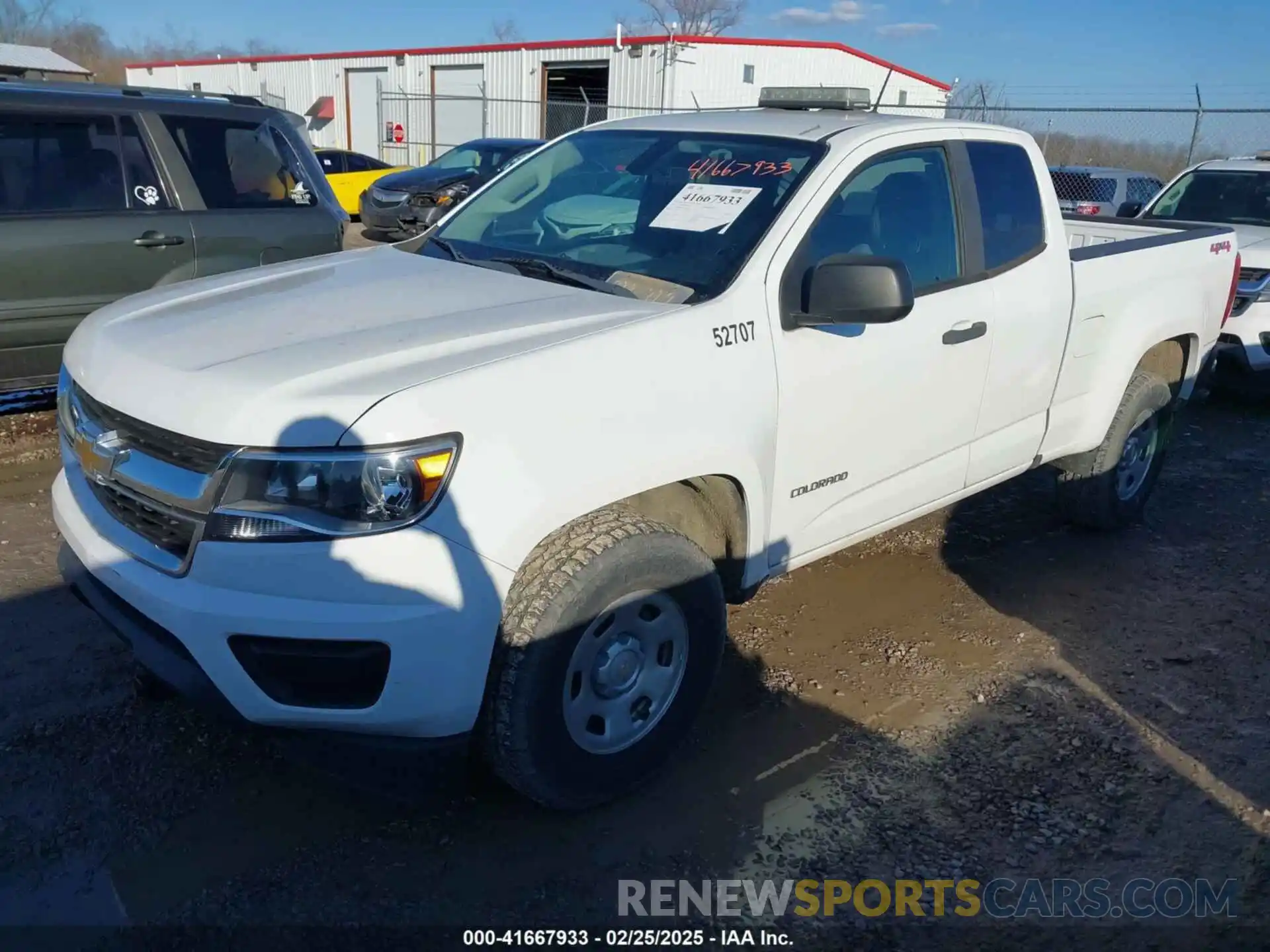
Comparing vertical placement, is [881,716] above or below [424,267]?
below

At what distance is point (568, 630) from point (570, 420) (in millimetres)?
530

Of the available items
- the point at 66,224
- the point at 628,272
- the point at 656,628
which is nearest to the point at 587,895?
the point at 656,628

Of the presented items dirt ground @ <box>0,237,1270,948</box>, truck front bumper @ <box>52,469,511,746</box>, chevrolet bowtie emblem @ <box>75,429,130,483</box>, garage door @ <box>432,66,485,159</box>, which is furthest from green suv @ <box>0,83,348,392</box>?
garage door @ <box>432,66,485,159</box>

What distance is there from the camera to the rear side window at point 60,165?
17.7ft

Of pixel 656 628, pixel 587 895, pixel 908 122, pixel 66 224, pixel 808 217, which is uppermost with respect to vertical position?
pixel 908 122

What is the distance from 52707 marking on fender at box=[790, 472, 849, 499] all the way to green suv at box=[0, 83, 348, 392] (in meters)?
4.01

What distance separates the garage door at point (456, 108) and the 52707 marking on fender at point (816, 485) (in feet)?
85.5

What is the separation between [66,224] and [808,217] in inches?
164

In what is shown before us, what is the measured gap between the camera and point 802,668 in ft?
12.8

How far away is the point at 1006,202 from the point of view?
4.19m

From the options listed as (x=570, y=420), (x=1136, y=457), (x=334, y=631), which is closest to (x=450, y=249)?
(x=570, y=420)

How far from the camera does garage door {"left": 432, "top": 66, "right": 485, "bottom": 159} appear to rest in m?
28.8

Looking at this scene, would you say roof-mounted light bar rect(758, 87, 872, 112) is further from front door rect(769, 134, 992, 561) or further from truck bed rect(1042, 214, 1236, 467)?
truck bed rect(1042, 214, 1236, 467)

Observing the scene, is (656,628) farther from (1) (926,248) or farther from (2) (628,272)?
(1) (926,248)
